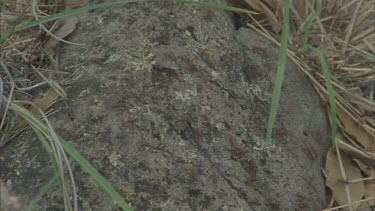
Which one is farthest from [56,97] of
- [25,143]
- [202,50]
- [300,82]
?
[300,82]

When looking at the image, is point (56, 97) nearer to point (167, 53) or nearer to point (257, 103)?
point (167, 53)

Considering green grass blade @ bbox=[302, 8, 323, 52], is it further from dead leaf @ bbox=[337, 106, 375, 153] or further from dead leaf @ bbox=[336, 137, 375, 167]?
dead leaf @ bbox=[336, 137, 375, 167]

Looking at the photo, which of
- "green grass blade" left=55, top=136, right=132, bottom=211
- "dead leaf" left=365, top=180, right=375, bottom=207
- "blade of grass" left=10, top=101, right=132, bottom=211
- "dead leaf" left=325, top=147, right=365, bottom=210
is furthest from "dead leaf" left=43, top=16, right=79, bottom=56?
"dead leaf" left=365, top=180, right=375, bottom=207

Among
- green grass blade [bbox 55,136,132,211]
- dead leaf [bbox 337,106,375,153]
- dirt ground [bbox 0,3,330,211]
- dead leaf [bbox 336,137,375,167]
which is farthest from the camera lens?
dead leaf [bbox 337,106,375,153]

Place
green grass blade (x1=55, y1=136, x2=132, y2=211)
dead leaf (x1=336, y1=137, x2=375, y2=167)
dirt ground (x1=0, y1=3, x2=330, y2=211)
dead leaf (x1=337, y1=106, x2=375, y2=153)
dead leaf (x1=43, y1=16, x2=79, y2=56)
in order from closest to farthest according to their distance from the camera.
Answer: green grass blade (x1=55, y1=136, x2=132, y2=211) → dirt ground (x1=0, y1=3, x2=330, y2=211) → dead leaf (x1=43, y1=16, x2=79, y2=56) → dead leaf (x1=336, y1=137, x2=375, y2=167) → dead leaf (x1=337, y1=106, x2=375, y2=153)

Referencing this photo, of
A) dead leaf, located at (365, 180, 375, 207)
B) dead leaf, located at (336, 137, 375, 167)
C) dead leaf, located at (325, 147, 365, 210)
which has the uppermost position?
dead leaf, located at (336, 137, 375, 167)

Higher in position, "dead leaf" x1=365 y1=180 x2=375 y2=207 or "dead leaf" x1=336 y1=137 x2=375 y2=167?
"dead leaf" x1=336 y1=137 x2=375 y2=167

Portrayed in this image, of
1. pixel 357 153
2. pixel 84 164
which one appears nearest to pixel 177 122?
pixel 84 164
